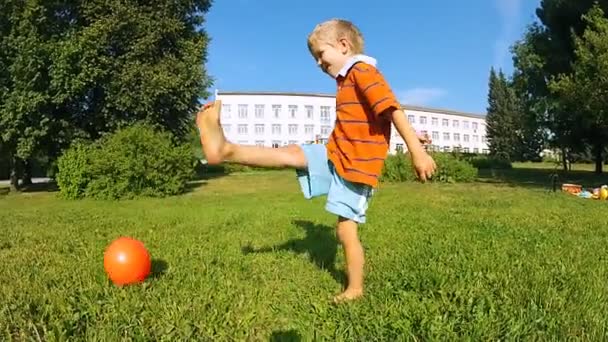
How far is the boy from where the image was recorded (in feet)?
12.7

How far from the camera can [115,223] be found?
9.95 meters

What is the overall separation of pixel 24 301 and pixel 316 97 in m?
100

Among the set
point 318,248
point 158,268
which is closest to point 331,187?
point 158,268

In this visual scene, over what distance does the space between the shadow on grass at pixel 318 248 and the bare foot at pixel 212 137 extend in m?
1.51

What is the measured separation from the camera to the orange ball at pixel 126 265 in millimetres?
4355

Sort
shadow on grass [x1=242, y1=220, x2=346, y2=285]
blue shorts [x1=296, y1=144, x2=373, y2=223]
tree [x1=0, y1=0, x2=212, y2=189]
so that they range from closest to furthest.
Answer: blue shorts [x1=296, y1=144, x2=373, y2=223] < shadow on grass [x1=242, y1=220, x2=346, y2=285] < tree [x1=0, y1=0, x2=212, y2=189]

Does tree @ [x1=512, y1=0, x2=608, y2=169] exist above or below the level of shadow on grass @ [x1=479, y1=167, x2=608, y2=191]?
above

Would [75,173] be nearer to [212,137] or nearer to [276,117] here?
[212,137]

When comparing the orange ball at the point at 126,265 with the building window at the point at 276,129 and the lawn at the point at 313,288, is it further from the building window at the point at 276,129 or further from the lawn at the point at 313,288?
the building window at the point at 276,129

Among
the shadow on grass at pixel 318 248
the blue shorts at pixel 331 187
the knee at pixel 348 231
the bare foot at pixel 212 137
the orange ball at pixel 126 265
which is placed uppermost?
the bare foot at pixel 212 137

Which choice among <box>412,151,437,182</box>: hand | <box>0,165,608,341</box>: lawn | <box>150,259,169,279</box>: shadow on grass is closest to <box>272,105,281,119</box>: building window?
<box>0,165,608,341</box>: lawn

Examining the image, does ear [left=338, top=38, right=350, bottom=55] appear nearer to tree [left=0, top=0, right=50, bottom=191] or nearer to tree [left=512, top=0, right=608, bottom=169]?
tree [left=512, top=0, right=608, bottom=169]

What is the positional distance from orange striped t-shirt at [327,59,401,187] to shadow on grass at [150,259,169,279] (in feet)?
6.34

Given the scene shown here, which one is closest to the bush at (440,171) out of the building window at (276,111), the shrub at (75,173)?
the shrub at (75,173)
